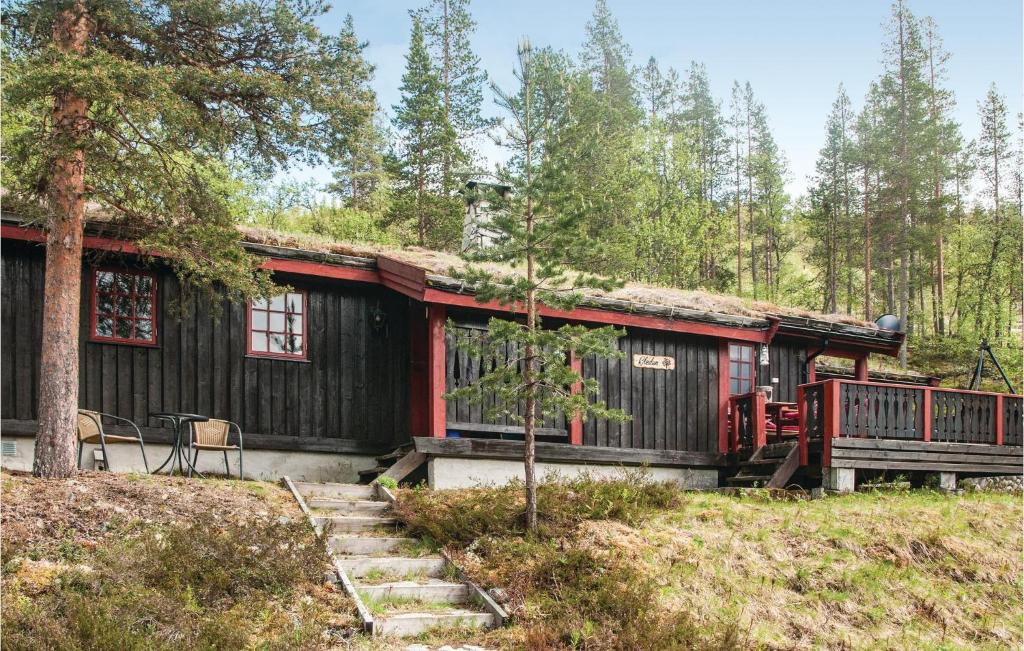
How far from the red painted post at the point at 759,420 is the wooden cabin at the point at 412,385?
3cm

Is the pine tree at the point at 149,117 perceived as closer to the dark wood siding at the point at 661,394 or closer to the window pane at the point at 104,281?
the window pane at the point at 104,281

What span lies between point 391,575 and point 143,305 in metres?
6.01

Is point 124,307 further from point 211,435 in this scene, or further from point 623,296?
point 623,296

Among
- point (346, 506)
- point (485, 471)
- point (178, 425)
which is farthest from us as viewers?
point (485, 471)

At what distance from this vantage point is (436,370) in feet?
43.8

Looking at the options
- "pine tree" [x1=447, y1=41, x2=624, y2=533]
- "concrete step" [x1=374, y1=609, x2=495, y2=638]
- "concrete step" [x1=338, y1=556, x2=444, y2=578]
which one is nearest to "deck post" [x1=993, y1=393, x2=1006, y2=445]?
"pine tree" [x1=447, y1=41, x2=624, y2=533]

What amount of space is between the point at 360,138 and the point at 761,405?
7.84 m

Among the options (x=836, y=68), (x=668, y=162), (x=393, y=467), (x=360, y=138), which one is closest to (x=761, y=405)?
(x=393, y=467)

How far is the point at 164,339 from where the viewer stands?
1259 centimetres

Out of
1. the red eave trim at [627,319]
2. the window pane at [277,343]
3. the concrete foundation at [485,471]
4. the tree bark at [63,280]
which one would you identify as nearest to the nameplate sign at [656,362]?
the red eave trim at [627,319]

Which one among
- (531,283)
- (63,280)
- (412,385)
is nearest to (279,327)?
(412,385)

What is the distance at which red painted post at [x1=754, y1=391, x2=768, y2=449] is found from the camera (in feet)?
50.0

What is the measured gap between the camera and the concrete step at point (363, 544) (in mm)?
9141

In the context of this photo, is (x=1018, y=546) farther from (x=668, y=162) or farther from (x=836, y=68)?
(x=836, y=68)
